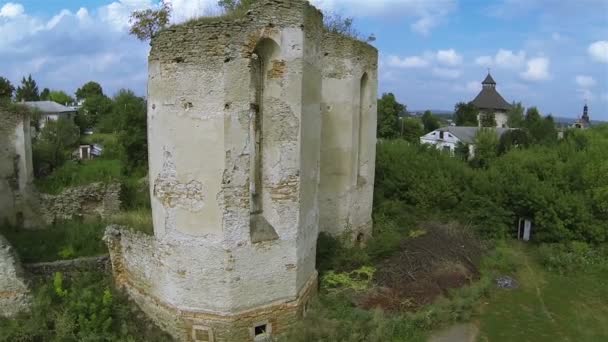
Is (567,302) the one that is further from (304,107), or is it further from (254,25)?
(254,25)

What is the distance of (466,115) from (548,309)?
49420 millimetres

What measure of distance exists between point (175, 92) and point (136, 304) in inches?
207

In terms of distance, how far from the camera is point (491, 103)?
207 feet

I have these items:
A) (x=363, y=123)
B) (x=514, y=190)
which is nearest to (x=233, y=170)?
(x=363, y=123)

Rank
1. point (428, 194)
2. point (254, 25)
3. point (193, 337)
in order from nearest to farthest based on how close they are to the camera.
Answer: point (254, 25) → point (193, 337) → point (428, 194)

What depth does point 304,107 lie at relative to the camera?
9984mm

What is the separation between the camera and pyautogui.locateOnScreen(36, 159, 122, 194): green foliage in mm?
19781

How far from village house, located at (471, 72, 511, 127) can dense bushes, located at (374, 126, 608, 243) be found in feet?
131

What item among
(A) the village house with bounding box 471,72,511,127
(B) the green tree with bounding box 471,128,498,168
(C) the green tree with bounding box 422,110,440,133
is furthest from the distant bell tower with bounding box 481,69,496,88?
(B) the green tree with bounding box 471,128,498,168

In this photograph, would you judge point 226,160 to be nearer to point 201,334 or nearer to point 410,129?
point 201,334

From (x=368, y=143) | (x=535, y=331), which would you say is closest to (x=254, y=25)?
(x=368, y=143)

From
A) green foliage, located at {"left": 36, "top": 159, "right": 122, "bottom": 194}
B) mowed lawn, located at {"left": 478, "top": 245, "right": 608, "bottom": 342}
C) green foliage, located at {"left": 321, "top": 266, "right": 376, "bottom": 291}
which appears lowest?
mowed lawn, located at {"left": 478, "top": 245, "right": 608, "bottom": 342}

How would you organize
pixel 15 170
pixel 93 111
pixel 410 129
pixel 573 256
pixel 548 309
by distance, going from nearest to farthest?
pixel 548 309
pixel 573 256
pixel 15 170
pixel 93 111
pixel 410 129

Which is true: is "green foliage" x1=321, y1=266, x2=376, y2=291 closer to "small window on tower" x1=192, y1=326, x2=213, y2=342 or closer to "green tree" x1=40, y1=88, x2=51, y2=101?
"small window on tower" x1=192, y1=326, x2=213, y2=342
